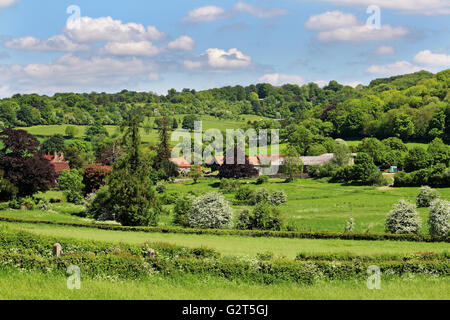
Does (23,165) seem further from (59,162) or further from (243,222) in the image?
(59,162)

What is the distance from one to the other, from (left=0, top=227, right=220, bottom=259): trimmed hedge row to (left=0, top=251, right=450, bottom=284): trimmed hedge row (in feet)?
7.49

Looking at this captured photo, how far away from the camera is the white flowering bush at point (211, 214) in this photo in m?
46.8

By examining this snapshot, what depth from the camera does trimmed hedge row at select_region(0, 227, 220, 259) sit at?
26.4 meters

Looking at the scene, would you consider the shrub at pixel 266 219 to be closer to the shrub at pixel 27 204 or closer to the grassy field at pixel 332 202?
the grassy field at pixel 332 202

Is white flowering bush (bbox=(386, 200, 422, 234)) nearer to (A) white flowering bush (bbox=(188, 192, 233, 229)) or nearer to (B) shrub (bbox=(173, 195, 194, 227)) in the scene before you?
(A) white flowering bush (bbox=(188, 192, 233, 229))

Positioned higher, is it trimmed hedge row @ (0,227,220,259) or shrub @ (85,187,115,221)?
trimmed hedge row @ (0,227,220,259)

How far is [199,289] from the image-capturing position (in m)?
21.4

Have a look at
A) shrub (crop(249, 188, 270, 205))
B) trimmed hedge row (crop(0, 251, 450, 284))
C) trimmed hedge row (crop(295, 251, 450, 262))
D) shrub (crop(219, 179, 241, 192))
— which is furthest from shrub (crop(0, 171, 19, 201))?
trimmed hedge row (crop(295, 251, 450, 262))

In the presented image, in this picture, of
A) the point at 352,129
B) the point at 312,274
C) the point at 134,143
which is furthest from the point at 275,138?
the point at 312,274

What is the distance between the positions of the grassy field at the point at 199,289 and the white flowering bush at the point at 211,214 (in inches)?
943

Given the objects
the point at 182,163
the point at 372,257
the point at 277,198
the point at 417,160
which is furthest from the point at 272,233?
the point at 182,163

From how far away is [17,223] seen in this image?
44.4 metres

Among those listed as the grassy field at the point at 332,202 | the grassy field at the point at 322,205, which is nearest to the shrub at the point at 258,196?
the grassy field at the point at 322,205
